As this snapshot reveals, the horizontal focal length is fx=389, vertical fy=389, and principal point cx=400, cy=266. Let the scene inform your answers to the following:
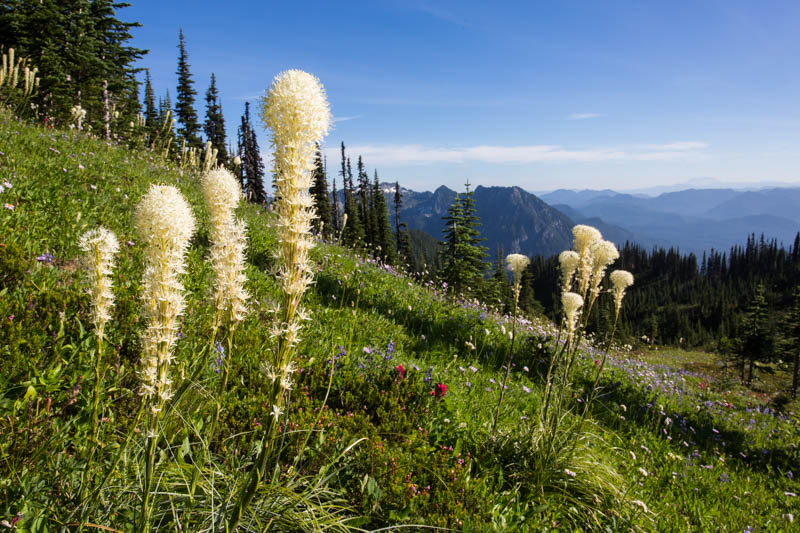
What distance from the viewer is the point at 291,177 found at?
2133 millimetres

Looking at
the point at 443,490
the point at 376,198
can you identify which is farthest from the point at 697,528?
the point at 376,198

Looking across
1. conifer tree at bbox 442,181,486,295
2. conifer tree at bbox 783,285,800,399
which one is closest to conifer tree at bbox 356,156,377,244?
conifer tree at bbox 442,181,486,295

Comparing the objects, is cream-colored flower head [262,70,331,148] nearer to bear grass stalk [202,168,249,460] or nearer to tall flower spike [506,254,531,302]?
bear grass stalk [202,168,249,460]

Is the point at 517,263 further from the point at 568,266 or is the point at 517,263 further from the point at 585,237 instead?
the point at 585,237

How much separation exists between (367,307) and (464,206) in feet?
55.2

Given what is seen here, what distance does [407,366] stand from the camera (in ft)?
19.0

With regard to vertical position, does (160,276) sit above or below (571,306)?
above

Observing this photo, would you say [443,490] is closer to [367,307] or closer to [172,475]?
[172,475]

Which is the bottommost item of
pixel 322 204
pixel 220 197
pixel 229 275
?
pixel 229 275

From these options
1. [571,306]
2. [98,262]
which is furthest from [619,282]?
[98,262]

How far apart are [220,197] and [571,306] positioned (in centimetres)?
407

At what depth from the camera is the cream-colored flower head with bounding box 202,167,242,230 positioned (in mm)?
2504

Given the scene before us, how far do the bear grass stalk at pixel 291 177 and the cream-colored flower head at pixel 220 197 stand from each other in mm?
551

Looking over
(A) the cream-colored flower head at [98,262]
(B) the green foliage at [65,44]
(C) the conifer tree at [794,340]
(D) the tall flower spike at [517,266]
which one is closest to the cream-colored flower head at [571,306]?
(D) the tall flower spike at [517,266]
